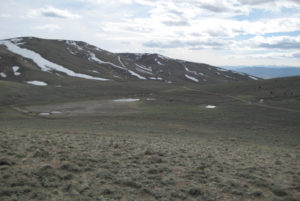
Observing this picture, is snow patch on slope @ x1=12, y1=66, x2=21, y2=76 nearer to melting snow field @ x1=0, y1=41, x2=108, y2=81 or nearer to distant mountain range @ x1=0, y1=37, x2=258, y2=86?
distant mountain range @ x1=0, y1=37, x2=258, y2=86

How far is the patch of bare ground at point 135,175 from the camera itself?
33.6 ft

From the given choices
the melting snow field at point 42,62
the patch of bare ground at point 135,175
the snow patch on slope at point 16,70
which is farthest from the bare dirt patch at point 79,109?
the melting snow field at point 42,62

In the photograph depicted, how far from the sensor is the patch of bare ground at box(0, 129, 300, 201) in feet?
33.6

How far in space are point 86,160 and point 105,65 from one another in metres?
165

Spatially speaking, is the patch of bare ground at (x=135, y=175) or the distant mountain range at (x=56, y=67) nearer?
the patch of bare ground at (x=135, y=175)

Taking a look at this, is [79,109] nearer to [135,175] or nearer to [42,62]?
[135,175]

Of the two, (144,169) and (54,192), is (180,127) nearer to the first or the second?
(144,169)

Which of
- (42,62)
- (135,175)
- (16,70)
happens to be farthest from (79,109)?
(42,62)

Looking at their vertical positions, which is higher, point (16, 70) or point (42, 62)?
point (42, 62)

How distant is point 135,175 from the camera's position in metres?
12.4

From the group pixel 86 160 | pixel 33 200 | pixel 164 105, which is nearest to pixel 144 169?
pixel 86 160

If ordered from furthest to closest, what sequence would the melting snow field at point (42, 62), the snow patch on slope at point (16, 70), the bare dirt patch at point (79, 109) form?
the melting snow field at point (42, 62) < the snow patch on slope at point (16, 70) < the bare dirt patch at point (79, 109)

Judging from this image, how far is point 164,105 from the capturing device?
62.2 metres

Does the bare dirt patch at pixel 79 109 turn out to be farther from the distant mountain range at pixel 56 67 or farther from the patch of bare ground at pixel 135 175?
the distant mountain range at pixel 56 67
